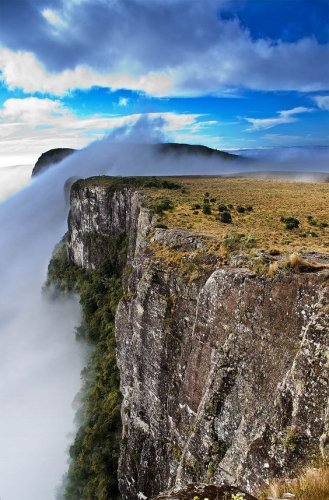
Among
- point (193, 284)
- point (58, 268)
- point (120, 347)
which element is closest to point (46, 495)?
point (120, 347)

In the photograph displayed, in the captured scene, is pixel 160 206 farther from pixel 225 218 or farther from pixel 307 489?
pixel 307 489

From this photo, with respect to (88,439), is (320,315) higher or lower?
higher

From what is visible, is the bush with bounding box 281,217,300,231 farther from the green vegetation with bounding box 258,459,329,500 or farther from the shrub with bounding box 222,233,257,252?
the green vegetation with bounding box 258,459,329,500

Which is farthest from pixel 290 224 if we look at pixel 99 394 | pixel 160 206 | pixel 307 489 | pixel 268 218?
pixel 99 394

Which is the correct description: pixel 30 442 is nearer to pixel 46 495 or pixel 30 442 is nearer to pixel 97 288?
pixel 46 495

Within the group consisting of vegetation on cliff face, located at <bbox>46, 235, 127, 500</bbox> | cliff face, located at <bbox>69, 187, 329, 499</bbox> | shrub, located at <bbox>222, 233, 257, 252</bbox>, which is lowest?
vegetation on cliff face, located at <bbox>46, 235, 127, 500</bbox>

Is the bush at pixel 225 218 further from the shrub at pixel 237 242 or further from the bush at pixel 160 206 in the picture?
the shrub at pixel 237 242

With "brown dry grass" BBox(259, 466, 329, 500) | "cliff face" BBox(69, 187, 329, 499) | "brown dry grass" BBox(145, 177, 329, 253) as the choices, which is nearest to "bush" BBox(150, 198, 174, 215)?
"brown dry grass" BBox(145, 177, 329, 253)

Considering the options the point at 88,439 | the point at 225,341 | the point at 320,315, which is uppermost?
the point at 320,315
